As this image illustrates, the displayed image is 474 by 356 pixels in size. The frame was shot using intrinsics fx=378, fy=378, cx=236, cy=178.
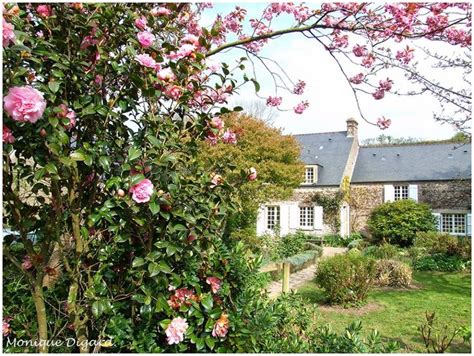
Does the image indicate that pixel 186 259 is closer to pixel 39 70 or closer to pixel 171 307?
pixel 171 307

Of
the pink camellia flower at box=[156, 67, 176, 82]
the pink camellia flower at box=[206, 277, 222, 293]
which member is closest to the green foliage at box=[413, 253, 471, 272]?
the pink camellia flower at box=[206, 277, 222, 293]

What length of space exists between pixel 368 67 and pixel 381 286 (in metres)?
6.47

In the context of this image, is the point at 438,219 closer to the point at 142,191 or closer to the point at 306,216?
the point at 306,216

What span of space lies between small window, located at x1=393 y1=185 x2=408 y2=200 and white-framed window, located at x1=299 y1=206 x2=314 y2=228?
14.3 ft

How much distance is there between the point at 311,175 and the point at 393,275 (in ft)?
41.7

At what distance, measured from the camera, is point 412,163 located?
20344 mm

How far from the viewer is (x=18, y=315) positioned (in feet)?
7.90

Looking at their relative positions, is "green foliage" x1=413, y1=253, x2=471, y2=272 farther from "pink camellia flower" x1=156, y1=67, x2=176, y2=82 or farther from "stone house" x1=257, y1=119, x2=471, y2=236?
"pink camellia flower" x1=156, y1=67, x2=176, y2=82

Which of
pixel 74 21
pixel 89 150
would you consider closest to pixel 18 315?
pixel 89 150

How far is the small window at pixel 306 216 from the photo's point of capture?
20922 millimetres

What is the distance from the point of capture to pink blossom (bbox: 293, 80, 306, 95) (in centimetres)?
395

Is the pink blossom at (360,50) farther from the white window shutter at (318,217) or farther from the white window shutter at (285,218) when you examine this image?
the white window shutter at (285,218)

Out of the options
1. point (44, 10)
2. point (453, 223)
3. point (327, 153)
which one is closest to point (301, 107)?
point (44, 10)

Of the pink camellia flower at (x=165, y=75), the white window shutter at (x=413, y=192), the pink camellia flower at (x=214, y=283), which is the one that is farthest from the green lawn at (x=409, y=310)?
the white window shutter at (x=413, y=192)
